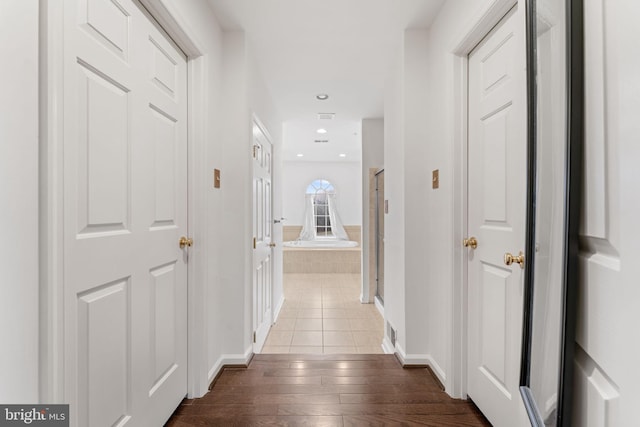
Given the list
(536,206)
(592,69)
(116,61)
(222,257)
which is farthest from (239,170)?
(592,69)

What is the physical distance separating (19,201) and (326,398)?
1.62 meters

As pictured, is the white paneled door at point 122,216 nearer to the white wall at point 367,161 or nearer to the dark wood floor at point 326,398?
the dark wood floor at point 326,398

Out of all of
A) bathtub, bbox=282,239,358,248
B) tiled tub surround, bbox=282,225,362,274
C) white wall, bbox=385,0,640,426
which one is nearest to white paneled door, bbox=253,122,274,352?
white wall, bbox=385,0,640,426

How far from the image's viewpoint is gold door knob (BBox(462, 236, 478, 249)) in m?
1.65

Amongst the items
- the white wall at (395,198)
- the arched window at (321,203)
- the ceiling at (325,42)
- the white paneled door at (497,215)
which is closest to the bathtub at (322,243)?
the arched window at (321,203)

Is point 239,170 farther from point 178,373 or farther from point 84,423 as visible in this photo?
point 84,423

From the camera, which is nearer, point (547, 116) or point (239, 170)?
point (547, 116)

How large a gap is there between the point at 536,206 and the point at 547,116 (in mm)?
237

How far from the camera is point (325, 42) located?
224 cm

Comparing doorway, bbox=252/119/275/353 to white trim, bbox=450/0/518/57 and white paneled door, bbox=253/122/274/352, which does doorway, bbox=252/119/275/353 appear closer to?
white paneled door, bbox=253/122/274/352

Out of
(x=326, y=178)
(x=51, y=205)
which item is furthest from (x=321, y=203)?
(x=51, y=205)

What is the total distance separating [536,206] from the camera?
0.86 meters

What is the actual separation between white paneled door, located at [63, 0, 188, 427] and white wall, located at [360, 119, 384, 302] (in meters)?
2.73

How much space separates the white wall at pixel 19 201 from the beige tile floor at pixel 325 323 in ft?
6.45
